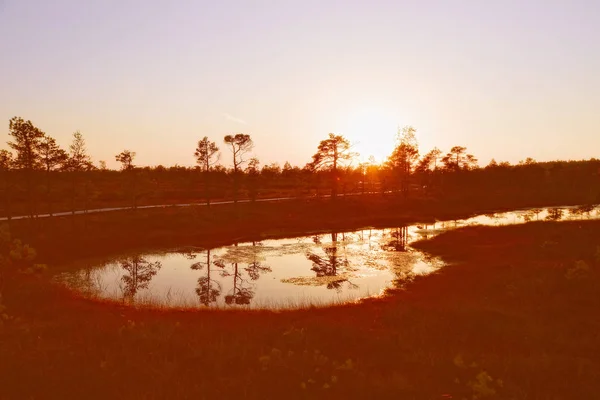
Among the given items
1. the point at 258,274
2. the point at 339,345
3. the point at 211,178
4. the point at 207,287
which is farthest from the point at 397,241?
the point at 211,178

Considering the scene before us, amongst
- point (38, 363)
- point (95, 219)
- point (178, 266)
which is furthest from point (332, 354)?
point (95, 219)

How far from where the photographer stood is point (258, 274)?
2869 cm

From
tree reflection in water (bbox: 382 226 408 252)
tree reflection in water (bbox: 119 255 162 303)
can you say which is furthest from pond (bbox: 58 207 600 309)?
tree reflection in water (bbox: 382 226 408 252)

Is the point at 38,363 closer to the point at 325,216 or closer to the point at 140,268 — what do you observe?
the point at 140,268

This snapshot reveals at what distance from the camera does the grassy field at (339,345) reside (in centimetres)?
909

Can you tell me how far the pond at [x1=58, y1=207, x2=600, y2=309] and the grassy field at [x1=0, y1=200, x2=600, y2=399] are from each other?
108 inches

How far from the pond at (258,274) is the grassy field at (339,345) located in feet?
8.99

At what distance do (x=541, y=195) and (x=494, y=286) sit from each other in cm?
8268

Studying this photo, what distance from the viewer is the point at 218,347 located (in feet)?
38.7

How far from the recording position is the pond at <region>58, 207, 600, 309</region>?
22625 mm

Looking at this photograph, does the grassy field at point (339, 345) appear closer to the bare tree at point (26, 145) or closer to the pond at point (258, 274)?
the pond at point (258, 274)

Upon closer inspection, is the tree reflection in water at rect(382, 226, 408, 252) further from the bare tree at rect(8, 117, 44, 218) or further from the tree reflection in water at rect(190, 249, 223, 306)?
the bare tree at rect(8, 117, 44, 218)

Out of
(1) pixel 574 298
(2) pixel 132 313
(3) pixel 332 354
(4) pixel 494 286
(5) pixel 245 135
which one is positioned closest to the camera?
(3) pixel 332 354

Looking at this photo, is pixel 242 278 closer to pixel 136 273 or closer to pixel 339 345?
pixel 136 273
